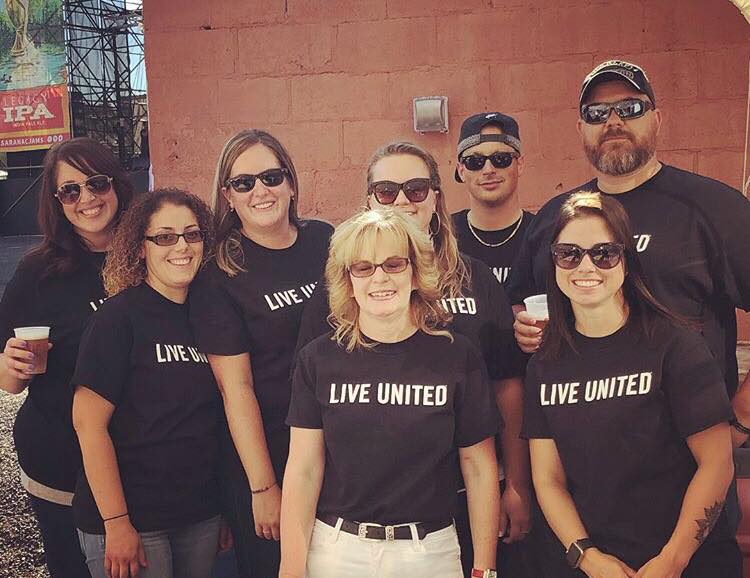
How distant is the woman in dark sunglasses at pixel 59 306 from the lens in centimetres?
254

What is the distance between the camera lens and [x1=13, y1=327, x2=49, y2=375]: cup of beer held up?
2.38 m

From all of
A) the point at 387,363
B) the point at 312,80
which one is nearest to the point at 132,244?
the point at 387,363

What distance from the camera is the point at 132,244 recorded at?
2396 millimetres

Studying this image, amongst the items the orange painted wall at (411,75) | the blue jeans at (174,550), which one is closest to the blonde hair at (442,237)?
the blue jeans at (174,550)

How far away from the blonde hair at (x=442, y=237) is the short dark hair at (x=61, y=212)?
102 cm

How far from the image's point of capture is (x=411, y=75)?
16.9 feet

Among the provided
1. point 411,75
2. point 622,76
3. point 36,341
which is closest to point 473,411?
point 622,76

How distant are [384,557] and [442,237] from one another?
1012 mm

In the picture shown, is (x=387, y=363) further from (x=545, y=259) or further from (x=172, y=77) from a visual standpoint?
(x=172, y=77)

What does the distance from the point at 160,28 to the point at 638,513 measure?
4.76 metres

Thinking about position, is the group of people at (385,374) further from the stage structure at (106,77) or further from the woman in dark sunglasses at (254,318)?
the stage structure at (106,77)

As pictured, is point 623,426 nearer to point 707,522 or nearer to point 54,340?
point 707,522

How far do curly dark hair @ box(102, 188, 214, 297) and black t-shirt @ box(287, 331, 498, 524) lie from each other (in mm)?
738

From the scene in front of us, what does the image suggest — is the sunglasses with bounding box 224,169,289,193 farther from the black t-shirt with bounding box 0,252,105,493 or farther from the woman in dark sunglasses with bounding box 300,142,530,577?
the black t-shirt with bounding box 0,252,105,493
